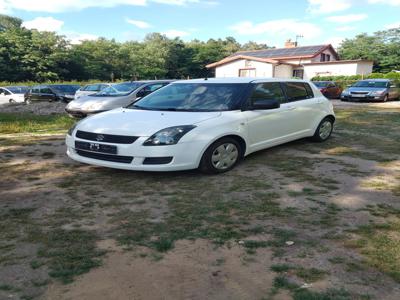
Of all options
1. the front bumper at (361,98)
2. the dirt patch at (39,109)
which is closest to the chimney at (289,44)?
the front bumper at (361,98)

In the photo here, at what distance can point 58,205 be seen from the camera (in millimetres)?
4328

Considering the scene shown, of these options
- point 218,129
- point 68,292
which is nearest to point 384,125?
point 218,129

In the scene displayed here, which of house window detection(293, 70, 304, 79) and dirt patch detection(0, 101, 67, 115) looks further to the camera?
house window detection(293, 70, 304, 79)

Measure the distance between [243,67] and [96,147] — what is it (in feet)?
141

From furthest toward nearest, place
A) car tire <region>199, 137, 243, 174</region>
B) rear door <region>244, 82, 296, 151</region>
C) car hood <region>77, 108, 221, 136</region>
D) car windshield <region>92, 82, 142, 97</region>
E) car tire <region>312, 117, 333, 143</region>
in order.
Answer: car windshield <region>92, 82, 142, 97</region> → car tire <region>312, 117, 333, 143</region> → rear door <region>244, 82, 296, 151</region> → car tire <region>199, 137, 243, 174</region> → car hood <region>77, 108, 221, 136</region>

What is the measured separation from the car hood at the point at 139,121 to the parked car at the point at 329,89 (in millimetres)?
19968

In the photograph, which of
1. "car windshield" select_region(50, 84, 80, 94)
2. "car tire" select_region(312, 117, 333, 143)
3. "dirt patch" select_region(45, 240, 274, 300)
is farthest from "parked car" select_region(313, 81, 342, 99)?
"dirt patch" select_region(45, 240, 274, 300)

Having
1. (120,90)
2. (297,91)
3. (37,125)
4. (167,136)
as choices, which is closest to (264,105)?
(297,91)

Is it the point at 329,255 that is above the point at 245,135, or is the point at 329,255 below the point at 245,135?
below

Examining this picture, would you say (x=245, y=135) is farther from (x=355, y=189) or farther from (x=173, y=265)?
(x=173, y=265)

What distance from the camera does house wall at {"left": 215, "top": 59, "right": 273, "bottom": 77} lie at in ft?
145

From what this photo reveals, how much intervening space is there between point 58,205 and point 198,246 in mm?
1914

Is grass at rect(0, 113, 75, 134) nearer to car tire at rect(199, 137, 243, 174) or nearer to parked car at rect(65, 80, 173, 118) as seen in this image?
parked car at rect(65, 80, 173, 118)

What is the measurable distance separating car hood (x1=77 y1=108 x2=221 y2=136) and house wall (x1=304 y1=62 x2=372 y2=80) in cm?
4052
